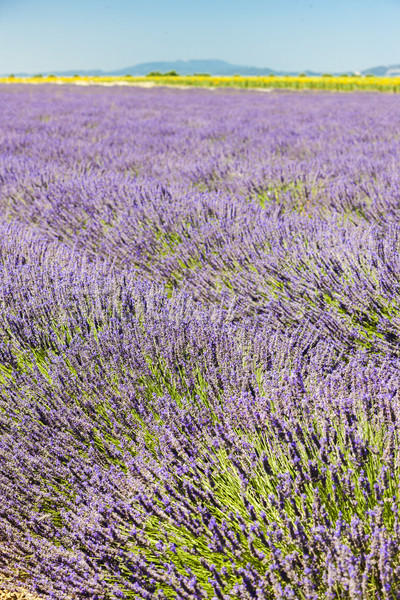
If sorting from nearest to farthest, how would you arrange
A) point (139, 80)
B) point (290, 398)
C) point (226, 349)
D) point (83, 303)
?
point (290, 398) < point (226, 349) < point (83, 303) < point (139, 80)

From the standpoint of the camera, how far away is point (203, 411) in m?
1.25

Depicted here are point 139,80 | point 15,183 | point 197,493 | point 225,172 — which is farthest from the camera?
point 139,80

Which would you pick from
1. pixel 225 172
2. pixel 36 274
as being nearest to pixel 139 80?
pixel 225 172

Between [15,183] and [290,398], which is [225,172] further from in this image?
[290,398]

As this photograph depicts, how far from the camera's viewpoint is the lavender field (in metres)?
0.94

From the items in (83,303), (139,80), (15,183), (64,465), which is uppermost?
(139,80)

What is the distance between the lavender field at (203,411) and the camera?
36.9 inches

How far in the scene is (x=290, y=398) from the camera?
122 centimetres

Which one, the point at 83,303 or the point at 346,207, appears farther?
the point at 346,207

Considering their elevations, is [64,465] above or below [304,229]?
below

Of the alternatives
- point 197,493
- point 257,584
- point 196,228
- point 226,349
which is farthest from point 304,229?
point 257,584

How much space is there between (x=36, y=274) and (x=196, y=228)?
3.41ft

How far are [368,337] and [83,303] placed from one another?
120 centimetres

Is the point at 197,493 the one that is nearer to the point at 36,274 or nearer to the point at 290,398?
the point at 290,398
